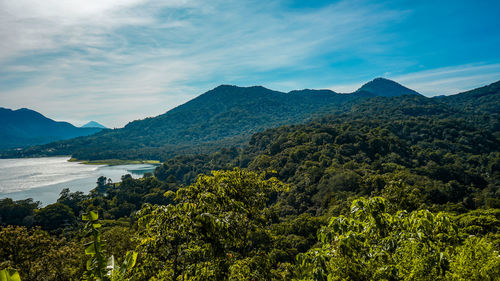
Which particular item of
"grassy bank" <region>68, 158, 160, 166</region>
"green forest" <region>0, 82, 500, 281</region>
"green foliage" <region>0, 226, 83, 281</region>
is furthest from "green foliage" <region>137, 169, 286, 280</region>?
"grassy bank" <region>68, 158, 160, 166</region>

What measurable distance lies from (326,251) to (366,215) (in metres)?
0.75

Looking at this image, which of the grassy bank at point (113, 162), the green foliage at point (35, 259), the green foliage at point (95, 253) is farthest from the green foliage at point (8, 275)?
the grassy bank at point (113, 162)

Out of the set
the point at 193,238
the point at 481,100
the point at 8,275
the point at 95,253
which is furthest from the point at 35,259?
the point at 481,100

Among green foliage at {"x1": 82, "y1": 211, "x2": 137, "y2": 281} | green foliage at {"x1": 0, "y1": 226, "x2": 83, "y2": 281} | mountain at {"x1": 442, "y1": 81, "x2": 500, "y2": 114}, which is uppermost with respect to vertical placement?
mountain at {"x1": 442, "y1": 81, "x2": 500, "y2": 114}

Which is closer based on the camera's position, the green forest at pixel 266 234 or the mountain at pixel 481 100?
the green forest at pixel 266 234

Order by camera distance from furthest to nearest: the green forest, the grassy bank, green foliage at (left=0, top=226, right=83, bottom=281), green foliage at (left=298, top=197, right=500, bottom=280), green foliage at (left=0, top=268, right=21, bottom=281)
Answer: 1. the grassy bank
2. green foliage at (left=0, top=226, right=83, bottom=281)
3. the green forest
4. green foliage at (left=298, top=197, right=500, bottom=280)
5. green foliage at (left=0, top=268, right=21, bottom=281)

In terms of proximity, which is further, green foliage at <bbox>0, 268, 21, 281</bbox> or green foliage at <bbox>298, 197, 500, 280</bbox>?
green foliage at <bbox>298, 197, 500, 280</bbox>

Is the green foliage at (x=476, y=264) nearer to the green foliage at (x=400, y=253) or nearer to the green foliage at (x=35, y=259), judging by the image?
the green foliage at (x=400, y=253)

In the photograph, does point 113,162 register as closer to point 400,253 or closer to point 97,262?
point 97,262

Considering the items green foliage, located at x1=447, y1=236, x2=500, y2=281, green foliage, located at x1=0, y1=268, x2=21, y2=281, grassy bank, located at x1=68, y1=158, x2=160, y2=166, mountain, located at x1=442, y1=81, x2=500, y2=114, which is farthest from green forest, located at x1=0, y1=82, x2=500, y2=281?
mountain, located at x1=442, y1=81, x2=500, y2=114

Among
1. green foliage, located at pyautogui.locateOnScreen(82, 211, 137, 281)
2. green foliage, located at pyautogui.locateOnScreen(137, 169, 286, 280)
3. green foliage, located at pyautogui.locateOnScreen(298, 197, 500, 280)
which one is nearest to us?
green foliage, located at pyautogui.locateOnScreen(82, 211, 137, 281)

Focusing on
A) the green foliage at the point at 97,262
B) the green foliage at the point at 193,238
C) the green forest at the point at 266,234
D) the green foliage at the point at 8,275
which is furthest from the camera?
the green foliage at the point at 193,238

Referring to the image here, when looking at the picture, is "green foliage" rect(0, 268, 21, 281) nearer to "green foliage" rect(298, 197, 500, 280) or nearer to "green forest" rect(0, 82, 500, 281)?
"green forest" rect(0, 82, 500, 281)

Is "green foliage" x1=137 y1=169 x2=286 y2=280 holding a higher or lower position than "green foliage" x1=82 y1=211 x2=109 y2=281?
lower
